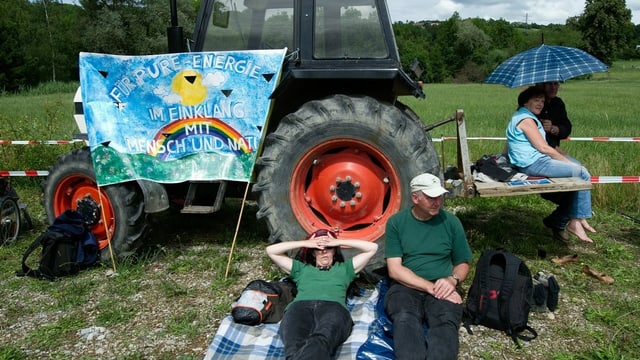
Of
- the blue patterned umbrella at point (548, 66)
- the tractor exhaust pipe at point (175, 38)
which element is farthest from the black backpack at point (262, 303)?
the blue patterned umbrella at point (548, 66)

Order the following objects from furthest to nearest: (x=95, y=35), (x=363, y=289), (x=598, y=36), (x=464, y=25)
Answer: (x=464, y=25)
(x=598, y=36)
(x=95, y=35)
(x=363, y=289)

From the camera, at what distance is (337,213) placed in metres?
3.97

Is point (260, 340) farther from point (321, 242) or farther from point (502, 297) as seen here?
point (502, 297)

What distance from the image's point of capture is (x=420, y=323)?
10.1ft

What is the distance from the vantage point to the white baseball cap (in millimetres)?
3203

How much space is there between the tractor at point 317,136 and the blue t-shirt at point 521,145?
0.97m

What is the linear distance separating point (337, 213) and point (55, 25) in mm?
57950

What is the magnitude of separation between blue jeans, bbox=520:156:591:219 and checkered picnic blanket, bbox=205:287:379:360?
1.84 m

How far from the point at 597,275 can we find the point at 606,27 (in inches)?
2591

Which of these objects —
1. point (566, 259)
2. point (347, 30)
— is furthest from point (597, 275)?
point (347, 30)

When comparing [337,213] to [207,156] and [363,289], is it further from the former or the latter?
[207,156]

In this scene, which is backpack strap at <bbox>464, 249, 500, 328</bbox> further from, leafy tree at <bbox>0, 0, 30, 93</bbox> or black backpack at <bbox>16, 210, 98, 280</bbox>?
leafy tree at <bbox>0, 0, 30, 93</bbox>

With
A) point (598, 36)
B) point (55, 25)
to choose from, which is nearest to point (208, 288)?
point (55, 25)

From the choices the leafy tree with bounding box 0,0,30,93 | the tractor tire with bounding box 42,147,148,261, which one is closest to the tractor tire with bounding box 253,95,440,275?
the tractor tire with bounding box 42,147,148,261
